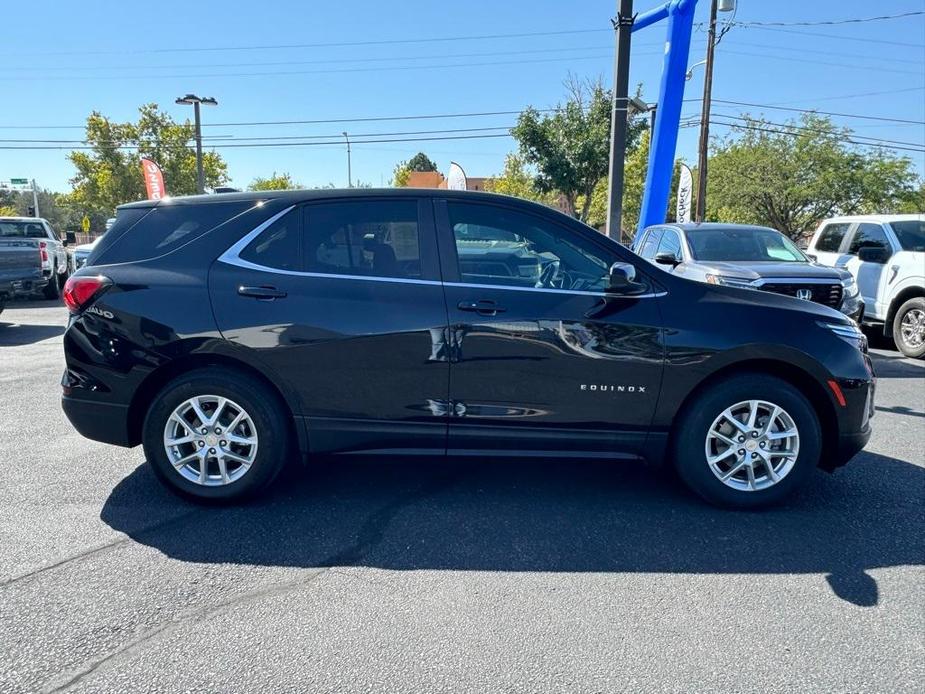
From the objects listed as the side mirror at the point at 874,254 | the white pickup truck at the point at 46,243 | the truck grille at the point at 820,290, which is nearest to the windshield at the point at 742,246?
the truck grille at the point at 820,290

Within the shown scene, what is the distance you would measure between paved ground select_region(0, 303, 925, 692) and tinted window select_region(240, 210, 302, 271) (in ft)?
4.77

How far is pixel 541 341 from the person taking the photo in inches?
143

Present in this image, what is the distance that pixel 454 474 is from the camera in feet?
14.3

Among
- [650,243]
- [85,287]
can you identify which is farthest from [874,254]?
[85,287]

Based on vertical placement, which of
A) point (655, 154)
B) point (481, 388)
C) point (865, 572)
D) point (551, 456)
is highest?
point (655, 154)

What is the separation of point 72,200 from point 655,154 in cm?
3981

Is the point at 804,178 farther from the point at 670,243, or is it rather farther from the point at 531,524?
the point at 531,524

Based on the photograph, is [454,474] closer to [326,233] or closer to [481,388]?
[481,388]

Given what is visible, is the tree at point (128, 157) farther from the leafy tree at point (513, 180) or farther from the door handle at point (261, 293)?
the door handle at point (261, 293)

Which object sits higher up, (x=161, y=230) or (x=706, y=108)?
(x=706, y=108)

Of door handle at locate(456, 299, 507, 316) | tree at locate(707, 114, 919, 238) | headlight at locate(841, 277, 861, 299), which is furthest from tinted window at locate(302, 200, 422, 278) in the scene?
tree at locate(707, 114, 919, 238)

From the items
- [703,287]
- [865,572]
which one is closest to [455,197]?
[703,287]

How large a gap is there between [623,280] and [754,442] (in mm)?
1260

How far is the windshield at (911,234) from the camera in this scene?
9.55m
